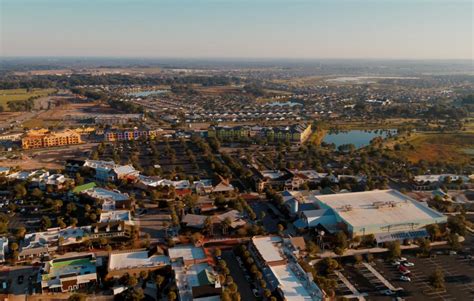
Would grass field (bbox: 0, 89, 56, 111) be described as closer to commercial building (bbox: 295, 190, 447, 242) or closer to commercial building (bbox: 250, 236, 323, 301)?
commercial building (bbox: 295, 190, 447, 242)

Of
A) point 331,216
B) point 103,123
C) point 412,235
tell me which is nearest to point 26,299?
point 331,216

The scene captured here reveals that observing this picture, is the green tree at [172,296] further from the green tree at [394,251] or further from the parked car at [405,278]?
the green tree at [394,251]

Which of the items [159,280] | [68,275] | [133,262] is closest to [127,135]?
[133,262]

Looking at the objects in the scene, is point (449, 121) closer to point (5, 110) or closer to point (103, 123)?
point (103, 123)

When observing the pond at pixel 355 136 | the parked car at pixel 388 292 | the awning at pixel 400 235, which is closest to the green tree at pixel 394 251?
the awning at pixel 400 235

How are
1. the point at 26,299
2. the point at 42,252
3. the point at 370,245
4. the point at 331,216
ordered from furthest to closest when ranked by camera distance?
the point at 331,216 → the point at 370,245 → the point at 42,252 → the point at 26,299

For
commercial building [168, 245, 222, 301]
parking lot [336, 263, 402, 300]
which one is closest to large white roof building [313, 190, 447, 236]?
parking lot [336, 263, 402, 300]
